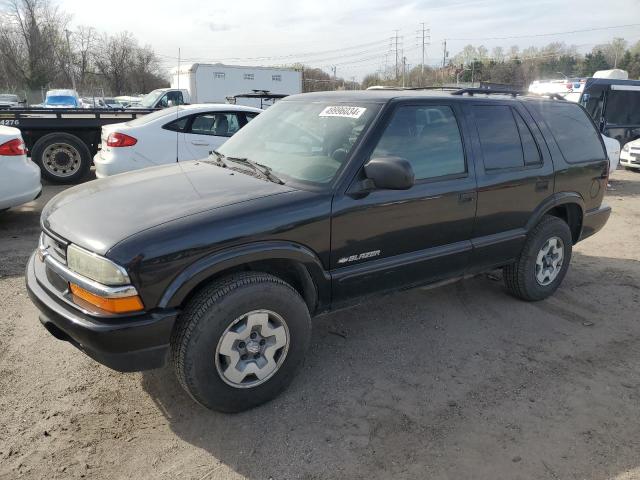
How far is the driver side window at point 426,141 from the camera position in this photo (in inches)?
131

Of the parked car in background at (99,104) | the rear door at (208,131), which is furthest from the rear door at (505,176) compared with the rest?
the parked car in background at (99,104)

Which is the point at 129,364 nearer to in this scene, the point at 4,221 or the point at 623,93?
the point at 4,221

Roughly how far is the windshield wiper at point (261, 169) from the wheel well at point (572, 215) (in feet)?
8.98

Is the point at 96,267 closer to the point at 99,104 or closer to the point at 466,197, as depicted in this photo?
the point at 466,197

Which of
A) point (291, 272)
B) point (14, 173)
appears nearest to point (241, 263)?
point (291, 272)

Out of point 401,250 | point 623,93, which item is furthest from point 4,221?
point 623,93

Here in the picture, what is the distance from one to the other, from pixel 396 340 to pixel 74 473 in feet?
7.53

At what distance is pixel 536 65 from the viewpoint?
240 ft

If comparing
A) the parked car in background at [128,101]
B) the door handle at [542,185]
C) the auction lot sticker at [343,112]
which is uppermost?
the parked car in background at [128,101]

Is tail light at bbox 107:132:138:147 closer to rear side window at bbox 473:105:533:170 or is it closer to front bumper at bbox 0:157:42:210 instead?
front bumper at bbox 0:157:42:210

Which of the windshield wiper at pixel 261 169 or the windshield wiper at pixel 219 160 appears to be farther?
the windshield wiper at pixel 219 160

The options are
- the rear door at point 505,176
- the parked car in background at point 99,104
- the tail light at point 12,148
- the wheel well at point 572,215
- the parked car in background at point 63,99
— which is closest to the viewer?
the rear door at point 505,176

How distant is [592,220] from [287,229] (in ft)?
11.3

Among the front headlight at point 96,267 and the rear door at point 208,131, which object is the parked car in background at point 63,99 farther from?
the front headlight at point 96,267
